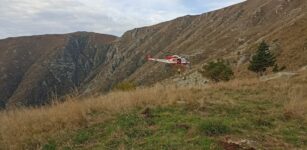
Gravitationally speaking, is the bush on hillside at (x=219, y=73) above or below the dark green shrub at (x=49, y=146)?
below

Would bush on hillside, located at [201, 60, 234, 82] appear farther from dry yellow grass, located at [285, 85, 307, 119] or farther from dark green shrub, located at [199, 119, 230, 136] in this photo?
dark green shrub, located at [199, 119, 230, 136]

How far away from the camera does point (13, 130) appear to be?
26.9ft

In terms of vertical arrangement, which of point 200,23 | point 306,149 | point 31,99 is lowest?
point 31,99

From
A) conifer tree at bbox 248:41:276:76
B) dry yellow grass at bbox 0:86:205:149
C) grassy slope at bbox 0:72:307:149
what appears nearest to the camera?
grassy slope at bbox 0:72:307:149

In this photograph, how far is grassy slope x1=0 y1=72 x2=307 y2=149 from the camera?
7527 mm

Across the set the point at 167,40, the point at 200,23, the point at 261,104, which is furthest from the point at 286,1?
the point at 261,104

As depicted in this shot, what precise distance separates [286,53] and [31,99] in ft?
465

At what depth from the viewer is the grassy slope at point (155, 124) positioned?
7.53 meters

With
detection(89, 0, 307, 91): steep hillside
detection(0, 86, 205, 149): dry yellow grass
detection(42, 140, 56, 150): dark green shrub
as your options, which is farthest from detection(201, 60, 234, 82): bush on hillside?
detection(42, 140, 56, 150): dark green shrub

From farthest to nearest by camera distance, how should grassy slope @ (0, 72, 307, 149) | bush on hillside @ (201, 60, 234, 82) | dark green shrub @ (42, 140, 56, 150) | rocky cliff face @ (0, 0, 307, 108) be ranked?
1. rocky cliff face @ (0, 0, 307, 108)
2. bush on hillside @ (201, 60, 234, 82)
3. grassy slope @ (0, 72, 307, 149)
4. dark green shrub @ (42, 140, 56, 150)

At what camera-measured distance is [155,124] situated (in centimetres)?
870

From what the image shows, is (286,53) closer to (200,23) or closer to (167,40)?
(200,23)

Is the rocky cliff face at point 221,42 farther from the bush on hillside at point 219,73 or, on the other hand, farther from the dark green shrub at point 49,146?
the dark green shrub at point 49,146

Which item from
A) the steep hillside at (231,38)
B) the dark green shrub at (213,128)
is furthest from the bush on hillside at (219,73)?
the dark green shrub at (213,128)
